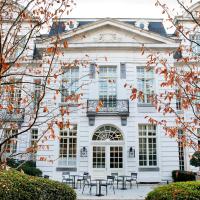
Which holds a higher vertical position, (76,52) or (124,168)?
(76,52)

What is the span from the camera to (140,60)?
76.5 feet

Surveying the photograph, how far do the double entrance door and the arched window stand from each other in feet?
1.75

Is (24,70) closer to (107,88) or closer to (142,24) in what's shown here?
(107,88)

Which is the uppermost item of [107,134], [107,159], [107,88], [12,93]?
[107,88]

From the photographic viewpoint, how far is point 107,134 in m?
22.4

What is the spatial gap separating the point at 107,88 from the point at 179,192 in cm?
1661

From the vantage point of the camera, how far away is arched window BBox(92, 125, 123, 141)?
2234 centimetres

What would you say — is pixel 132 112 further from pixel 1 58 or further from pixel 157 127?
pixel 1 58

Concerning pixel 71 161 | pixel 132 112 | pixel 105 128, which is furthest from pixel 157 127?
pixel 71 161

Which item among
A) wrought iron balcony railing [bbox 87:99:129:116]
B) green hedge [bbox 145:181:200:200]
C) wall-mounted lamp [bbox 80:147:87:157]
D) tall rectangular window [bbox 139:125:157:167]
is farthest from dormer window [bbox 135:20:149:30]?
green hedge [bbox 145:181:200:200]

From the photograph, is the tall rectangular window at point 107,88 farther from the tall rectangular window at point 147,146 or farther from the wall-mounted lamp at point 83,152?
the wall-mounted lamp at point 83,152

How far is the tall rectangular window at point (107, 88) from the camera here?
22422 mm

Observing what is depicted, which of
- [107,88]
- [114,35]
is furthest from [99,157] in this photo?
[114,35]

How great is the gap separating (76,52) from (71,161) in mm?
7668
